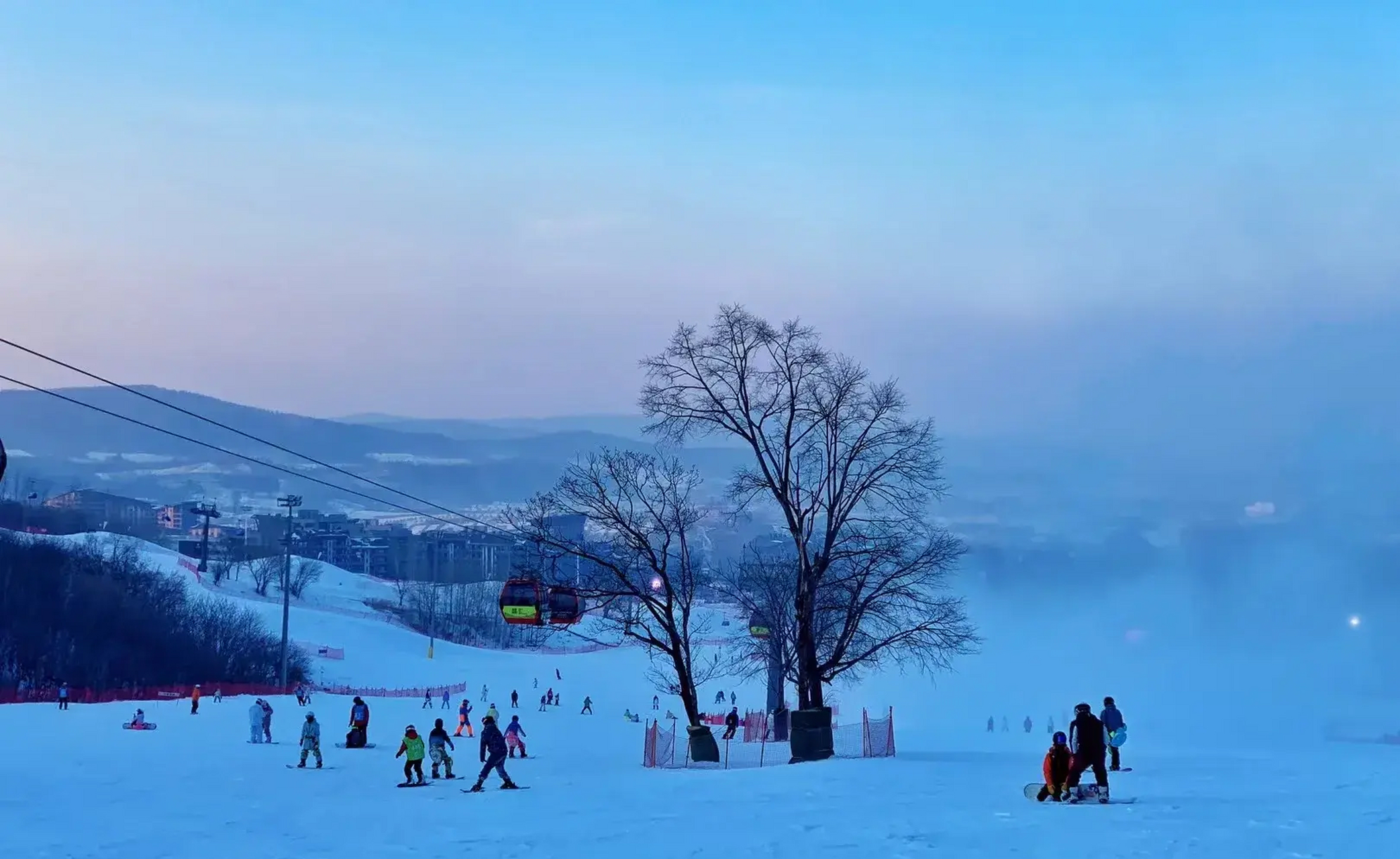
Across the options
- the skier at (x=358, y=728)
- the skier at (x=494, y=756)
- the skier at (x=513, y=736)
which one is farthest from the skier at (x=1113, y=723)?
the skier at (x=358, y=728)

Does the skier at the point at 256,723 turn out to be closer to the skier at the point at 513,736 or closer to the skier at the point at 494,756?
the skier at the point at 513,736

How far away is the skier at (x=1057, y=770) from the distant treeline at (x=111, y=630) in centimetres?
9467

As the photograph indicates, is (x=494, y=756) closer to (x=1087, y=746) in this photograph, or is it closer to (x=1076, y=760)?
(x=1076, y=760)

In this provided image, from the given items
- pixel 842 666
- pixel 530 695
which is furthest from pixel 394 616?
pixel 842 666

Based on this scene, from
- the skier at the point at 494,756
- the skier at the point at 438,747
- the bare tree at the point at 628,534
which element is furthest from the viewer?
the bare tree at the point at 628,534

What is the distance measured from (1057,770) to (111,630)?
4330 inches

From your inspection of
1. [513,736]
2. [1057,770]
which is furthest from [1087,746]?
[513,736]

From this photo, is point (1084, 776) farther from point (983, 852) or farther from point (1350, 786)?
point (983, 852)

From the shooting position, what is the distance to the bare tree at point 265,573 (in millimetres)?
176250

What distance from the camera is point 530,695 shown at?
103 meters

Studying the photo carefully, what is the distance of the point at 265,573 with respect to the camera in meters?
182

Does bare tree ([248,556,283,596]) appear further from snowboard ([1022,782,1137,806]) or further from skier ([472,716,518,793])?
snowboard ([1022,782,1137,806])

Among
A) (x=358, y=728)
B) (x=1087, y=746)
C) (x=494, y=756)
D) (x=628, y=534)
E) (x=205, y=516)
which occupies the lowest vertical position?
(x=494, y=756)

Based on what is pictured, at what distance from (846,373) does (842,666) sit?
26.0 feet
